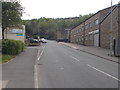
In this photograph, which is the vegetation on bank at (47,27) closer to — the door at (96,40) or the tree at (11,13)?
the door at (96,40)

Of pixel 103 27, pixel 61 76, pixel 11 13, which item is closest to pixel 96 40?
pixel 103 27

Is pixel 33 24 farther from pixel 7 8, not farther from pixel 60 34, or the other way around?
pixel 7 8

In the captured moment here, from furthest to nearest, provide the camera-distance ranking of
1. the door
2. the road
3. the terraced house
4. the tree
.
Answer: the door
the terraced house
the tree
the road

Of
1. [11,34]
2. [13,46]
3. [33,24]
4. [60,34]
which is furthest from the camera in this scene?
[60,34]

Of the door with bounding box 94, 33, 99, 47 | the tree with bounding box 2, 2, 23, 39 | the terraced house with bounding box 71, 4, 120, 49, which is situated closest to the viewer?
the tree with bounding box 2, 2, 23, 39

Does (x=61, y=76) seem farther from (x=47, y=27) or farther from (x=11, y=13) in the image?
(x=47, y=27)

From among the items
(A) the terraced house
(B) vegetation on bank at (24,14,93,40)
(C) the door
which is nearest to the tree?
(A) the terraced house

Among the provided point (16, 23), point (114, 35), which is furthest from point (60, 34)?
point (16, 23)

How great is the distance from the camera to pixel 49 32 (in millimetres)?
139000

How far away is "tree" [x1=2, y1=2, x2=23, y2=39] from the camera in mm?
27833

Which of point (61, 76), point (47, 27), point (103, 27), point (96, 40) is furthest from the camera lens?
point (47, 27)

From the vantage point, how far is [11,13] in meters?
28.2

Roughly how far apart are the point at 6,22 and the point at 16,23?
2.03 meters

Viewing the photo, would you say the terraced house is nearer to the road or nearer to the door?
the door
